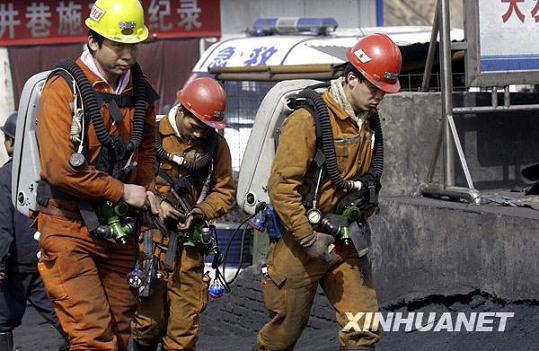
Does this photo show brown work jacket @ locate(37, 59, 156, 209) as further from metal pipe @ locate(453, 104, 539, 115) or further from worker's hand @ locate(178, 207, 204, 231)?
metal pipe @ locate(453, 104, 539, 115)

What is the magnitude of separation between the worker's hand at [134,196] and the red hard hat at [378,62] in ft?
4.93

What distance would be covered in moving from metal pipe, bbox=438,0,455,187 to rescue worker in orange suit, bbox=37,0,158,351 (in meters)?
4.48

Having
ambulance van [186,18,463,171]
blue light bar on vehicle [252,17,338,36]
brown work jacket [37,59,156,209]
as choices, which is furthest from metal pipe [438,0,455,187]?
blue light bar on vehicle [252,17,338,36]

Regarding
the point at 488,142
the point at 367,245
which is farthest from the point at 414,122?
the point at 367,245

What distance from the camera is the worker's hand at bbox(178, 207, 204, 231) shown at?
7965 mm

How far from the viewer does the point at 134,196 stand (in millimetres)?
6551

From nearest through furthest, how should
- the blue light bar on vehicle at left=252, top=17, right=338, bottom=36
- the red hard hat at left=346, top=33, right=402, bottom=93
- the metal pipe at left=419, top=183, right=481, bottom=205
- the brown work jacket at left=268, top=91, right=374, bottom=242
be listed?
the brown work jacket at left=268, top=91, right=374, bottom=242 < the red hard hat at left=346, top=33, right=402, bottom=93 < the metal pipe at left=419, top=183, right=481, bottom=205 < the blue light bar on vehicle at left=252, top=17, right=338, bottom=36

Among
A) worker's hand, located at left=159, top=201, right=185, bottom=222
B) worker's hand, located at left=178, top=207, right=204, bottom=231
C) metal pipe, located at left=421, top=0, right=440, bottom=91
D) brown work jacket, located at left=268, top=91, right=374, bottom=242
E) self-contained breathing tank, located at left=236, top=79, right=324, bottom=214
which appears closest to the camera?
brown work jacket, located at left=268, top=91, right=374, bottom=242

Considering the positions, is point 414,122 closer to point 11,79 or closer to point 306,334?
point 306,334

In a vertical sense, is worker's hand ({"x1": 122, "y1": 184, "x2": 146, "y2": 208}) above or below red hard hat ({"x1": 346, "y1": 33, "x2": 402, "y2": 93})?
below

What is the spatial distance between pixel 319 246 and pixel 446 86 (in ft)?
13.2

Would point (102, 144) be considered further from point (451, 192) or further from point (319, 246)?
point (451, 192)

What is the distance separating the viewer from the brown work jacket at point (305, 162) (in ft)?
22.9

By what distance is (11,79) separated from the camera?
1975cm
